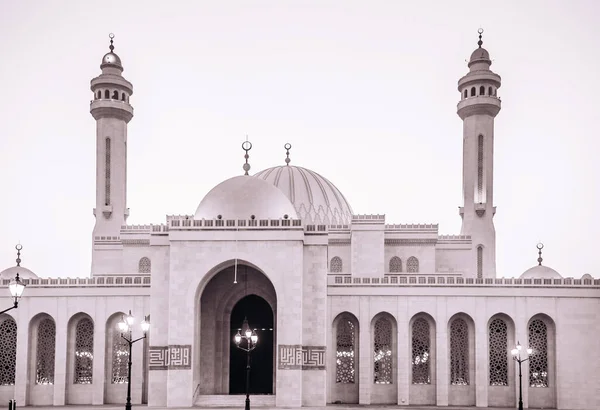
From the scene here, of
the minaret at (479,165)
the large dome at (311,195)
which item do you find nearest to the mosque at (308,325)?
the minaret at (479,165)

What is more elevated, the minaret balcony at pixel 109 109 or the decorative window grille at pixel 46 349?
the minaret balcony at pixel 109 109

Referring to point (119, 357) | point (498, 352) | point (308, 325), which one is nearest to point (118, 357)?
point (119, 357)

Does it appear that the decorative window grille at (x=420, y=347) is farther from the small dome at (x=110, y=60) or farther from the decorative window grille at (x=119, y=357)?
the small dome at (x=110, y=60)

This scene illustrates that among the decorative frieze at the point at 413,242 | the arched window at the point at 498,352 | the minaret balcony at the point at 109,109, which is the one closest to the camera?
the arched window at the point at 498,352

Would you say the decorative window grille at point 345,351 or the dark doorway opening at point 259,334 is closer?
the dark doorway opening at point 259,334

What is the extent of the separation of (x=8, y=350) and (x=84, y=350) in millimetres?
3477

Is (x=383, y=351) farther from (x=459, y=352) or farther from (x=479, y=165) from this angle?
(x=479, y=165)

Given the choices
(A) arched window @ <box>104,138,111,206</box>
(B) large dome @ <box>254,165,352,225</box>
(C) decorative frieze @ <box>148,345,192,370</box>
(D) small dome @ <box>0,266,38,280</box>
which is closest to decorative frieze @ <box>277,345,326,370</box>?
(C) decorative frieze @ <box>148,345,192,370</box>

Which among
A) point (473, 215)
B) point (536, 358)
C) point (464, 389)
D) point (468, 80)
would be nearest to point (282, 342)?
point (464, 389)

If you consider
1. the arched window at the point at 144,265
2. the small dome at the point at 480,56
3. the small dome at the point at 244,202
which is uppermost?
the small dome at the point at 480,56

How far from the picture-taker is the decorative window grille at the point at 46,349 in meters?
36.2

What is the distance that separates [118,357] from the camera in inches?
1427

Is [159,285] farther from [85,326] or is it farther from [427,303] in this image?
[427,303]

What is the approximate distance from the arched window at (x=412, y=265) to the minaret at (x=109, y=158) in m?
15.5
